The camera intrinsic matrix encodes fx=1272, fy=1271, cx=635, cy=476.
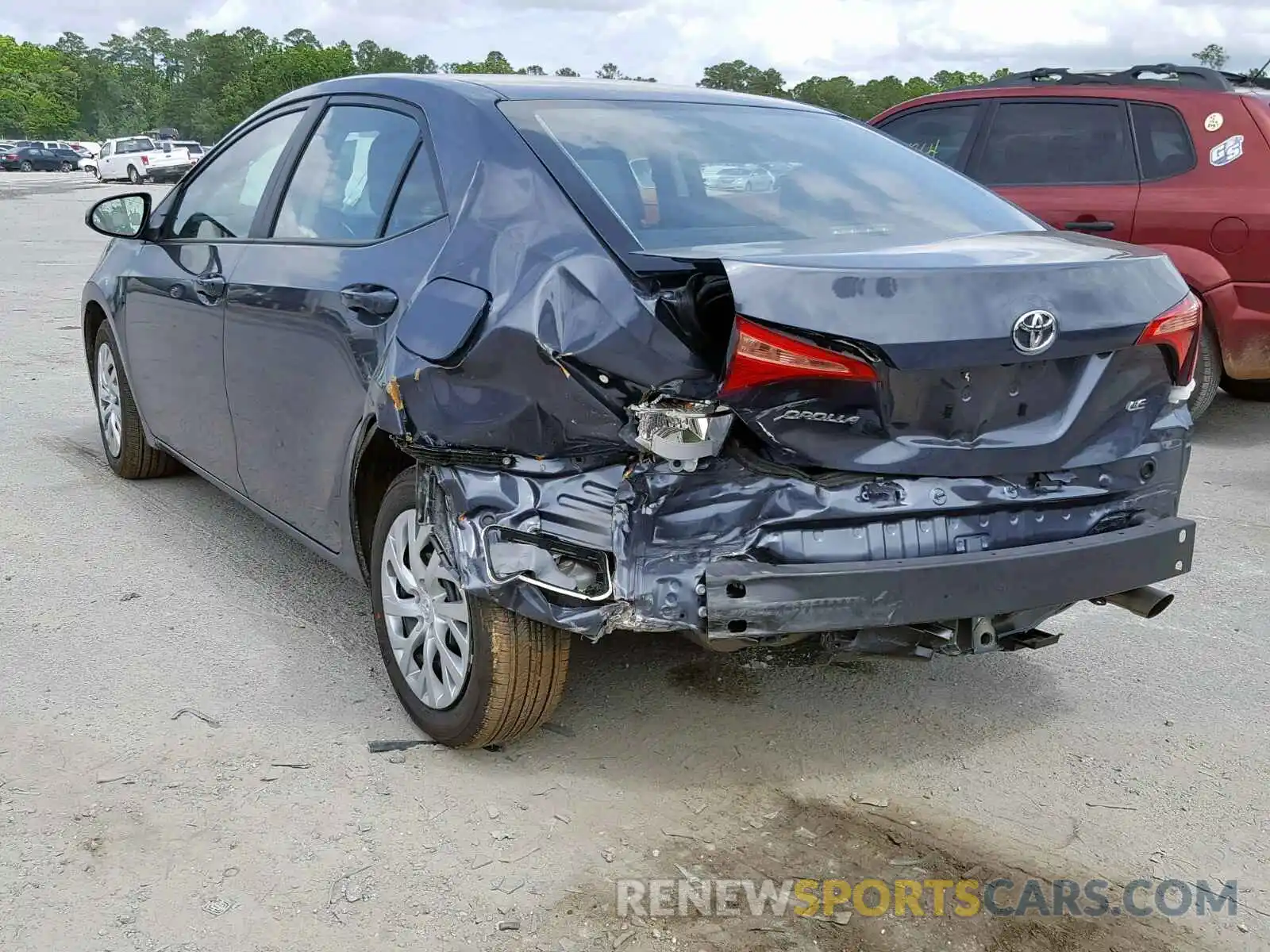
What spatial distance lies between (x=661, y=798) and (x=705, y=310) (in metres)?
1.20

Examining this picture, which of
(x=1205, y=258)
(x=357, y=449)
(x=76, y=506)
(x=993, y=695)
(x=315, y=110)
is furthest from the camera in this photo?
(x=1205, y=258)

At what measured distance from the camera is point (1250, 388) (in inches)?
295

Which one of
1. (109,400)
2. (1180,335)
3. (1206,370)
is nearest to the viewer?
(1180,335)

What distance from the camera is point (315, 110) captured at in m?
4.05

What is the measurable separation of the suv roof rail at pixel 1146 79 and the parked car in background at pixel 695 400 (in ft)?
12.9

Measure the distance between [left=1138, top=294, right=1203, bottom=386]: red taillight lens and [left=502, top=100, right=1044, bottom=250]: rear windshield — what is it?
0.59 m

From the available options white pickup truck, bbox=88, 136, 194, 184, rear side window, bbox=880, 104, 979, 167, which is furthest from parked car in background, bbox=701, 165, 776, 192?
white pickup truck, bbox=88, 136, 194, 184

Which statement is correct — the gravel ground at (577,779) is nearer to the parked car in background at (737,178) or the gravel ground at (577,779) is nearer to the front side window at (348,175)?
the front side window at (348,175)

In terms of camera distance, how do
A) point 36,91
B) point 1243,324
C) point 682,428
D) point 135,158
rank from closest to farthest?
point 682,428 < point 1243,324 < point 135,158 < point 36,91

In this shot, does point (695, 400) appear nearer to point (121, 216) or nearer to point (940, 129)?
point (121, 216)

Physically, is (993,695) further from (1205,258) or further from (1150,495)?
(1205,258)

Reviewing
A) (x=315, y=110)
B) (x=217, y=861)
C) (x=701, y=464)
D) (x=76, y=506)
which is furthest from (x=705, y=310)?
(x=76, y=506)

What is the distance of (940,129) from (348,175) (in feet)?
15.8

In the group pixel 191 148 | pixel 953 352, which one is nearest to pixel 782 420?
pixel 953 352
